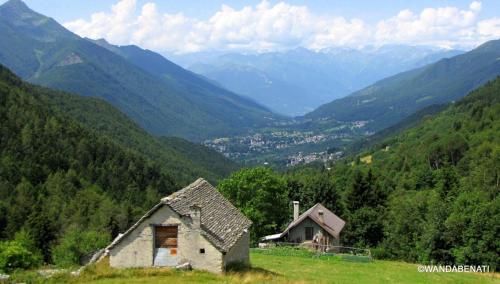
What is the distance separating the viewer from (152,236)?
31438 millimetres

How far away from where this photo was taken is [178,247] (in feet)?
102

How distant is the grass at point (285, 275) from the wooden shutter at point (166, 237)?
1.59 meters

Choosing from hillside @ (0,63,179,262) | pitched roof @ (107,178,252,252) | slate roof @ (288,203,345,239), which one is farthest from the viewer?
hillside @ (0,63,179,262)

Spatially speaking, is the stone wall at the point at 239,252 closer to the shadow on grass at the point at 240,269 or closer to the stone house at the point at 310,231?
the shadow on grass at the point at 240,269

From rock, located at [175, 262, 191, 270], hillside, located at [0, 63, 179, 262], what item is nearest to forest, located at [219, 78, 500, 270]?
hillside, located at [0, 63, 179, 262]

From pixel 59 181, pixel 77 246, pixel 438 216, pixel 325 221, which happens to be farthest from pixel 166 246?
pixel 59 181

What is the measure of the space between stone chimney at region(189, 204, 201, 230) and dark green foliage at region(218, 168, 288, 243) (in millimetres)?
44569

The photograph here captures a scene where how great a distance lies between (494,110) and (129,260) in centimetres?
16730

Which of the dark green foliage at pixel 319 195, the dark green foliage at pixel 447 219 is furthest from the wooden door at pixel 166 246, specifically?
the dark green foliage at pixel 319 195

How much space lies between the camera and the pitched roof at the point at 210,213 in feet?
104

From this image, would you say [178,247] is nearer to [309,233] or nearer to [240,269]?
[240,269]

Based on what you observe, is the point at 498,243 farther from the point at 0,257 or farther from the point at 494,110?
the point at 494,110

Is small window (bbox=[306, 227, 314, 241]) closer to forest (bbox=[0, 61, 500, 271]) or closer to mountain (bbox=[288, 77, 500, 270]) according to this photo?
forest (bbox=[0, 61, 500, 271])

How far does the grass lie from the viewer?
1104 inches
